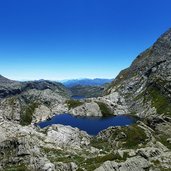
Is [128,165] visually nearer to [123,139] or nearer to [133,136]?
[123,139]

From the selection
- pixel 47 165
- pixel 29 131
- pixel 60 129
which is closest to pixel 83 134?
pixel 60 129

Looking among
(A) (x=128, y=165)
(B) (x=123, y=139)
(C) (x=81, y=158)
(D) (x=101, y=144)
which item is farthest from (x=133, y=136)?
(A) (x=128, y=165)

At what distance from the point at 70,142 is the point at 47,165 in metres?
41.5

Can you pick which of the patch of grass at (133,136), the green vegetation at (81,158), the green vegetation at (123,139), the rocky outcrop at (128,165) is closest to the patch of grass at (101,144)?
the green vegetation at (123,139)

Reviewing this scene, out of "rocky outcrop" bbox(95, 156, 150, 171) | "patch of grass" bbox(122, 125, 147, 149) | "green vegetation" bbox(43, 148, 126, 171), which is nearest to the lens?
"rocky outcrop" bbox(95, 156, 150, 171)

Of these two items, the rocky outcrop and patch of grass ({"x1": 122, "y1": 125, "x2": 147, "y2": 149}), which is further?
patch of grass ({"x1": 122, "y1": 125, "x2": 147, "y2": 149})

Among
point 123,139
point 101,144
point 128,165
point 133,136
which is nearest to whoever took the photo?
point 128,165

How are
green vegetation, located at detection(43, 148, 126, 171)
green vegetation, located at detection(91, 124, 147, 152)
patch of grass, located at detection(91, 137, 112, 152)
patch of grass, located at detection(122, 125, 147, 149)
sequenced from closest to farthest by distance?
1. green vegetation, located at detection(43, 148, 126, 171)
2. patch of grass, located at detection(91, 137, 112, 152)
3. green vegetation, located at detection(91, 124, 147, 152)
4. patch of grass, located at detection(122, 125, 147, 149)

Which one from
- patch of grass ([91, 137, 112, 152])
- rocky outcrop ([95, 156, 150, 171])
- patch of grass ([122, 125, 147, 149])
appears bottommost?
patch of grass ([91, 137, 112, 152])

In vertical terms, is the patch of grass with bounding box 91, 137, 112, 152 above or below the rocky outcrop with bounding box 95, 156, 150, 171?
below

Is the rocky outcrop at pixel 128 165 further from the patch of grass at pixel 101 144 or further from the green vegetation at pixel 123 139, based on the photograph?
the green vegetation at pixel 123 139

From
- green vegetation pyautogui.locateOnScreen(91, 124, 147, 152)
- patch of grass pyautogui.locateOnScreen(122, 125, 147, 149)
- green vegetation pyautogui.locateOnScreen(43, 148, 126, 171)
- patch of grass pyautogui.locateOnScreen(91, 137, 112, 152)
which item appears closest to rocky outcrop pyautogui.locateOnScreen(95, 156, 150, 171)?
green vegetation pyautogui.locateOnScreen(43, 148, 126, 171)

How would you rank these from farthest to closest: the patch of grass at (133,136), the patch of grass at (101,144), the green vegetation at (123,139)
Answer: the patch of grass at (133,136) < the green vegetation at (123,139) < the patch of grass at (101,144)

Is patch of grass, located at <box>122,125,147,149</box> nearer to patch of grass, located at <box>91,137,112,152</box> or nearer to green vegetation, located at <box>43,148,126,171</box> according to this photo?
patch of grass, located at <box>91,137,112,152</box>
